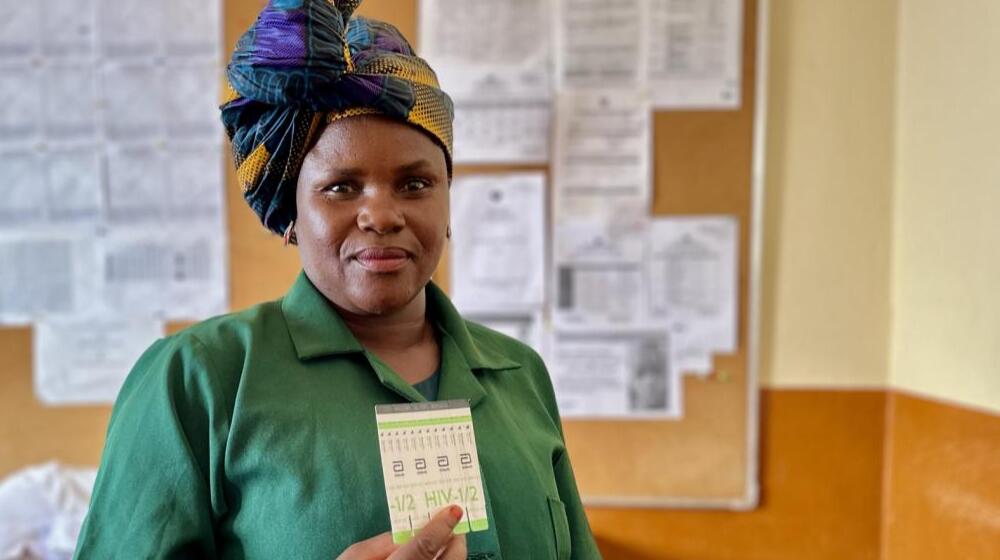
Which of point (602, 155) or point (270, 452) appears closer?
point (270, 452)

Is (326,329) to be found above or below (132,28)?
below

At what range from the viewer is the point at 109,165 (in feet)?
5.68

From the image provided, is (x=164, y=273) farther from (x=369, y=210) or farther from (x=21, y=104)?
(x=369, y=210)

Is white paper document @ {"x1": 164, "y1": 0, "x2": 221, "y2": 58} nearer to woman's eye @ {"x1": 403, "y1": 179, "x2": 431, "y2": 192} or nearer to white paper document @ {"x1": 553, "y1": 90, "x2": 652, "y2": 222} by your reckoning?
white paper document @ {"x1": 553, "y1": 90, "x2": 652, "y2": 222}

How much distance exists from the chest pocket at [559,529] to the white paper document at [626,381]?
0.89 metres

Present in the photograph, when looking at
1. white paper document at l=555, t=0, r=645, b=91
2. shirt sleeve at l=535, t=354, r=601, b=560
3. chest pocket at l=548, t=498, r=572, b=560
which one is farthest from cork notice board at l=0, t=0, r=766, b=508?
chest pocket at l=548, t=498, r=572, b=560

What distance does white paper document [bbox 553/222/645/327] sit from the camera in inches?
67.5

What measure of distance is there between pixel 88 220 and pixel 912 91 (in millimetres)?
1876

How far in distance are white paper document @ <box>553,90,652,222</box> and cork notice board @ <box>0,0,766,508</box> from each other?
4cm

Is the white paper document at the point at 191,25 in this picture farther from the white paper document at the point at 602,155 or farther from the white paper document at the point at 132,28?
the white paper document at the point at 602,155

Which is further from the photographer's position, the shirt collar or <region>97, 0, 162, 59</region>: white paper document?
<region>97, 0, 162, 59</region>: white paper document

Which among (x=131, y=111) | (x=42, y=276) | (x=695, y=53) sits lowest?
(x=42, y=276)

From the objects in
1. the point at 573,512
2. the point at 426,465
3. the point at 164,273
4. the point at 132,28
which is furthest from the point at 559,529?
the point at 132,28

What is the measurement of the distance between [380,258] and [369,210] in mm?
49
